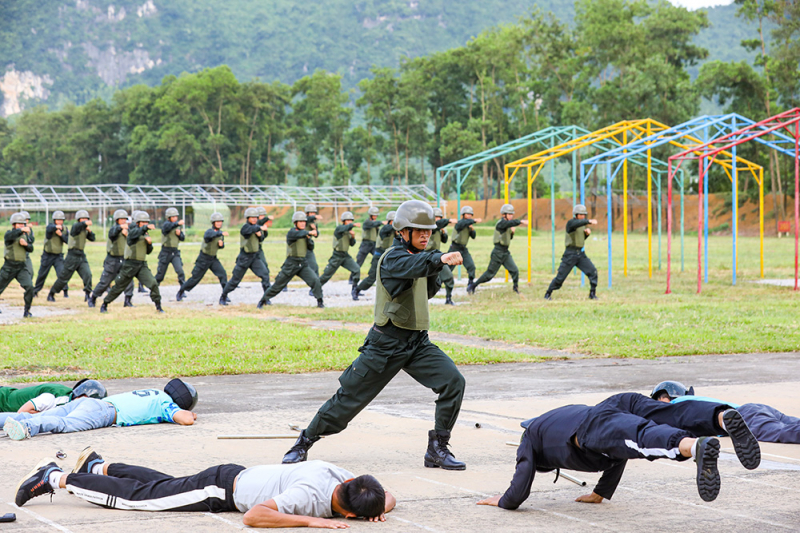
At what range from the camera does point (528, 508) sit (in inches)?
202

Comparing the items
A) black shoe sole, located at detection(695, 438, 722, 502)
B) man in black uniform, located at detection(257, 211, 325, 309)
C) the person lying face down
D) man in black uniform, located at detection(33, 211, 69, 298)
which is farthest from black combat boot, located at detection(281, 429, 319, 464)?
man in black uniform, located at detection(33, 211, 69, 298)

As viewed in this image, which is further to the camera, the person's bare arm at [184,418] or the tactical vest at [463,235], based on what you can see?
the tactical vest at [463,235]

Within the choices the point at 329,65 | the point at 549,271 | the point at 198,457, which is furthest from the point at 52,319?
the point at 329,65

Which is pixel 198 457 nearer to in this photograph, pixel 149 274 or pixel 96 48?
pixel 149 274

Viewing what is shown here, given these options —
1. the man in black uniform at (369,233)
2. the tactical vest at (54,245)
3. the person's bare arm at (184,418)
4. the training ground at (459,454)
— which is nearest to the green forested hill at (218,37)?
the man in black uniform at (369,233)

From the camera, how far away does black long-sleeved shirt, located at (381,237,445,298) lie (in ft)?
19.1

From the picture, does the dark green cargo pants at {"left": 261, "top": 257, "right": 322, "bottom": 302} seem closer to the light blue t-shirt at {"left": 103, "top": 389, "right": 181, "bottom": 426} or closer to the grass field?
the grass field

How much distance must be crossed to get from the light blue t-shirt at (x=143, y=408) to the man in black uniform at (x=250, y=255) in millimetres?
11519

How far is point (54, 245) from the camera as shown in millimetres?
19719

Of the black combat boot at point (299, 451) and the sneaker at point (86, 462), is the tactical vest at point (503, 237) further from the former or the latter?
the sneaker at point (86, 462)

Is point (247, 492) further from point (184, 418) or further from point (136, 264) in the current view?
point (136, 264)

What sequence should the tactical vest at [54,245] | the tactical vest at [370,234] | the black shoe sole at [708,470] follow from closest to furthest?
the black shoe sole at [708,470], the tactical vest at [54,245], the tactical vest at [370,234]

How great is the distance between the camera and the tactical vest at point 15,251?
1694 cm

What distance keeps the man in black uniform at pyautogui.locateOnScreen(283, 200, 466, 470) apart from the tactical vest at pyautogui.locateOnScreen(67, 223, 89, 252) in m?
14.4
